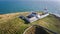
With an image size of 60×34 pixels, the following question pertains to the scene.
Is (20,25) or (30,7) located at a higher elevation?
(20,25)

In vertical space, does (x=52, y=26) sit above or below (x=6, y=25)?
below

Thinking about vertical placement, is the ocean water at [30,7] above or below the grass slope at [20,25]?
below

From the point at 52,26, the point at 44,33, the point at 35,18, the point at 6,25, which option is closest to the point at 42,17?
the point at 35,18

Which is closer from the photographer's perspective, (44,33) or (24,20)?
(44,33)

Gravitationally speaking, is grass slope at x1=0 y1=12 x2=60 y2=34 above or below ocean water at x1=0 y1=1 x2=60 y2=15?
above

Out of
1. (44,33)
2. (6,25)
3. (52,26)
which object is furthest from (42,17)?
(6,25)

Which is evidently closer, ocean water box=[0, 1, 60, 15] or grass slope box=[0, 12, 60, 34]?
grass slope box=[0, 12, 60, 34]

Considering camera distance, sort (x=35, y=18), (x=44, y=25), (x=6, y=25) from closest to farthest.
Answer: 1. (x=6, y=25)
2. (x=44, y=25)
3. (x=35, y=18)

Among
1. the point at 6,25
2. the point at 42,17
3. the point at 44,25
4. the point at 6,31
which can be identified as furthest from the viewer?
the point at 42,17

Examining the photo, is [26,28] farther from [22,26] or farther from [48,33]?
[48,33]

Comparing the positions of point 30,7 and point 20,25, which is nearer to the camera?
point 20,25

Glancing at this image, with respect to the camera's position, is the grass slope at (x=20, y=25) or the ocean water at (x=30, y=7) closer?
the grass slope at (x=20, y=25)
